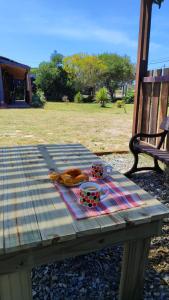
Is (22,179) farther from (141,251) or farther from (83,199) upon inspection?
(141,251)

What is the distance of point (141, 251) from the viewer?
4.15 feet

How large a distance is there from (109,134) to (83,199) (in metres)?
5.53

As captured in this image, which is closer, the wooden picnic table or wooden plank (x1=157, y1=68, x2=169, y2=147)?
the wooden picnic table

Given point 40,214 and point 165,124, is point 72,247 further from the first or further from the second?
point 165,124

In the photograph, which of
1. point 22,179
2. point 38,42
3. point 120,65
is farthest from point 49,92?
point 38,42

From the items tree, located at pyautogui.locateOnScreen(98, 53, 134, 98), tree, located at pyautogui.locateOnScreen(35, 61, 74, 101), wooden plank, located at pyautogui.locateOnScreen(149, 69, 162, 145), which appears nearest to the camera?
wooden plank, located at pyautogui.locateOnScreen(149, 69, 162, 145)

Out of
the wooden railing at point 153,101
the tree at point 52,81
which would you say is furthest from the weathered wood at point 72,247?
the tree at point 52,81

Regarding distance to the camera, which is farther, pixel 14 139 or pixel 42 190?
pixel 14 139

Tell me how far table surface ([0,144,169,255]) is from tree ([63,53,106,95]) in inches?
960

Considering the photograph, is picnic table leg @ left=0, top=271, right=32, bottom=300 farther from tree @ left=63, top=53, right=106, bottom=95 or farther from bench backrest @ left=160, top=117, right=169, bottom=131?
tree @ left=63, top=53, right=106, bottom=95

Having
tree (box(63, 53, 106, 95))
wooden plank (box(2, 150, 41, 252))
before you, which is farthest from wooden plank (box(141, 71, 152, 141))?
tree (box(63, 53, 106, 95))

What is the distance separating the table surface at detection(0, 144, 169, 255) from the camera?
988mm

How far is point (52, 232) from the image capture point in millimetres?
1013

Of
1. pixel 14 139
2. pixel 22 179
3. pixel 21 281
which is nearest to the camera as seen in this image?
pixel 21 281
